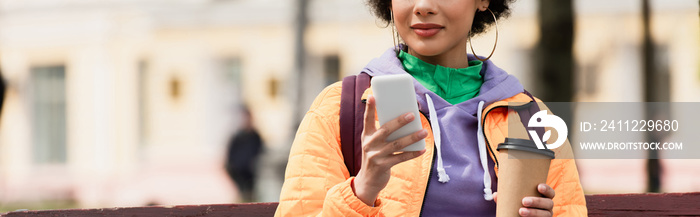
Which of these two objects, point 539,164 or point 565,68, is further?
point 565,68

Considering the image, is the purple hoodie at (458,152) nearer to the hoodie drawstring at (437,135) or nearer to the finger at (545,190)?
the hoodie drawstring at (437,135)

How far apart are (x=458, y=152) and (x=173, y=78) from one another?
648 centimetres

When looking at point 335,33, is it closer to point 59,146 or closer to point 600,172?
point 600,172

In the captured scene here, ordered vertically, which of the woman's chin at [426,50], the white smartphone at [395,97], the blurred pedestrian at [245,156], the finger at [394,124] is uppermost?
the woman's chin at [426,50]

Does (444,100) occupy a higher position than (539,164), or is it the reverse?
(444,100)

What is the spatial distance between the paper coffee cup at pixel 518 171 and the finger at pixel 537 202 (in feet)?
0.04

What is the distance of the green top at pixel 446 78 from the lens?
5.58 ft

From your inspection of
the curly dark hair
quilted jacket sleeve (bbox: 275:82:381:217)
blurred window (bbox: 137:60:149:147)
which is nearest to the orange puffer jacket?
quilted jacket sleeve (bbox: 275:82:381:217)

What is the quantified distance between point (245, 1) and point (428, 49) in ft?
20.1

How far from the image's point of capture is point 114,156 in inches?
304

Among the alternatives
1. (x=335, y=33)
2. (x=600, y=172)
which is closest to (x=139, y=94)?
(x=335, y=33)

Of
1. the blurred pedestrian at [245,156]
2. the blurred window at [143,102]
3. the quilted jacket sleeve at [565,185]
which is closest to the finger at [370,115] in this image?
the quilted jacket sleeve at [565,185]

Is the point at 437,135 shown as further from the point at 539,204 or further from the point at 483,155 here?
the point at 539,204

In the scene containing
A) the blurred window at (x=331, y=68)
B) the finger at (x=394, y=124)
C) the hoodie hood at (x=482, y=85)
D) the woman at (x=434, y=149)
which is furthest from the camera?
the blurred window at (x=331, y=68)
